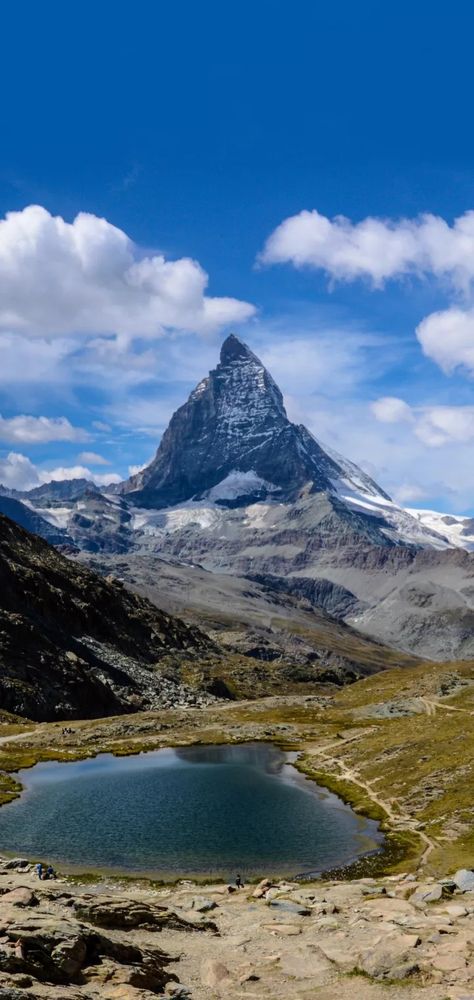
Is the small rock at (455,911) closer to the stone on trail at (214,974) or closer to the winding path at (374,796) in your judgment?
the stone on trail at (214,974)

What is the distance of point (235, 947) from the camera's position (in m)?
39.4

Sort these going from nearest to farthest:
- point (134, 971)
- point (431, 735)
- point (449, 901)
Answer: point (134, 971), point (449, 901), point (431, 735)

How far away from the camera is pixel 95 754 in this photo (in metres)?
138

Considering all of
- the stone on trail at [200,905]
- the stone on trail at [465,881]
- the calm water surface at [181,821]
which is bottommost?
the calm water surface at [181,821]

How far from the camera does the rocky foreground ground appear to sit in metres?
30.8

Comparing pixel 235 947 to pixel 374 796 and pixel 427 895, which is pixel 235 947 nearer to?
pixel 427 895

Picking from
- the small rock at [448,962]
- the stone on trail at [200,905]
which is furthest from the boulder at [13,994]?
the stone on trail at [200,905]

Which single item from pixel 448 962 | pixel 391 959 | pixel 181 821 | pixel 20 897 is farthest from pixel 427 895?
pixel 181 821

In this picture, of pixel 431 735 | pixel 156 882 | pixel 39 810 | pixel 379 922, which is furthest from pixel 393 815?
pixel 379 922

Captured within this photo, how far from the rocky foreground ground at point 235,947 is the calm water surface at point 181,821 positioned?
2334 centimetres

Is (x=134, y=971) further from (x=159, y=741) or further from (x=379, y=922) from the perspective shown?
(x=159, y=741)

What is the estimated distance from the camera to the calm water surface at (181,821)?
72000mm

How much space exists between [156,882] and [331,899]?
700 inches

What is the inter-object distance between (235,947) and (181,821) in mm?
50894
